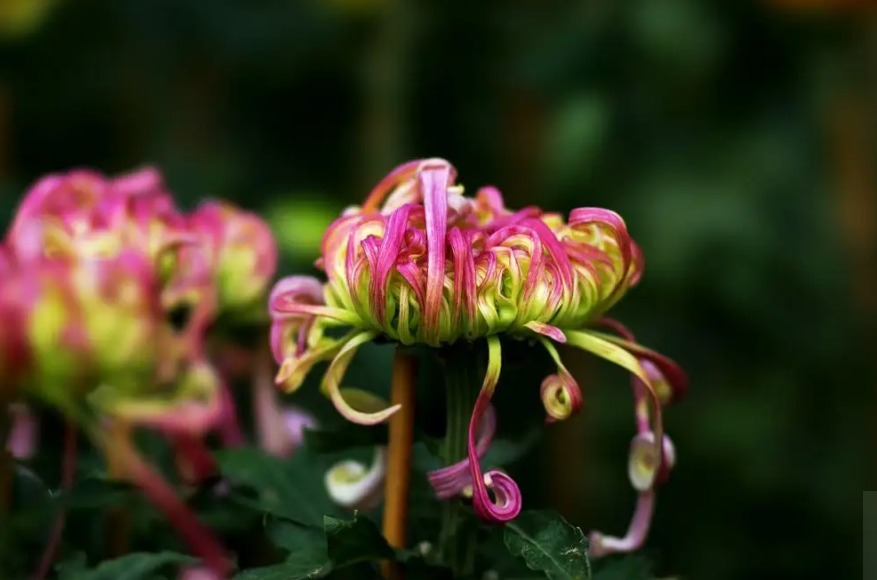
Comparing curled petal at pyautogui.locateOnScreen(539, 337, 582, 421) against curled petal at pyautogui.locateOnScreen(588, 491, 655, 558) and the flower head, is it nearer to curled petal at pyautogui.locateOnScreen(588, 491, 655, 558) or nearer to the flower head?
curled petal at pyautogui.locateOnScreen(588, 491, 655, 558)

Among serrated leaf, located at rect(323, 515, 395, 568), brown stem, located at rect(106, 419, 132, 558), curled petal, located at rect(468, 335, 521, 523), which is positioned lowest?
brown stem, located at rect(106, 419, 132, 558)

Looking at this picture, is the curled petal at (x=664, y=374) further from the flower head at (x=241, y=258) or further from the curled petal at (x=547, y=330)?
the flower head at (x=241, y=258)

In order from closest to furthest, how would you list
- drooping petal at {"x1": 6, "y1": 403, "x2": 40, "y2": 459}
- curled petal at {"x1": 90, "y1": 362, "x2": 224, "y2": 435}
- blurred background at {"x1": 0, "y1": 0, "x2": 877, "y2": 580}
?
1. curled petal at {"x1": 90, "y1": 362, "x2": 224, "y2": 435}
2. drooping petal at {"x1": 6, "y1": 403, "x2": 40, "y2": 459}
3. blurred background at {"x1": 0, "y1": 0, "x2": 877, "y2": 580}

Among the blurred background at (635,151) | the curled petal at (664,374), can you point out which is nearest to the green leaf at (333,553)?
the curled petal at (664,374)

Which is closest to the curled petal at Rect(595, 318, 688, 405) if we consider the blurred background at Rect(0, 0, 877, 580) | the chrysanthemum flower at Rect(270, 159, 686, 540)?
the chrysanthemum flower at Rect(270, 159, 686, 540)

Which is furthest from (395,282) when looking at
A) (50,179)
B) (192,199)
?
(192,199)

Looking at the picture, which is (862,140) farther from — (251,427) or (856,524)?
(251,427)
